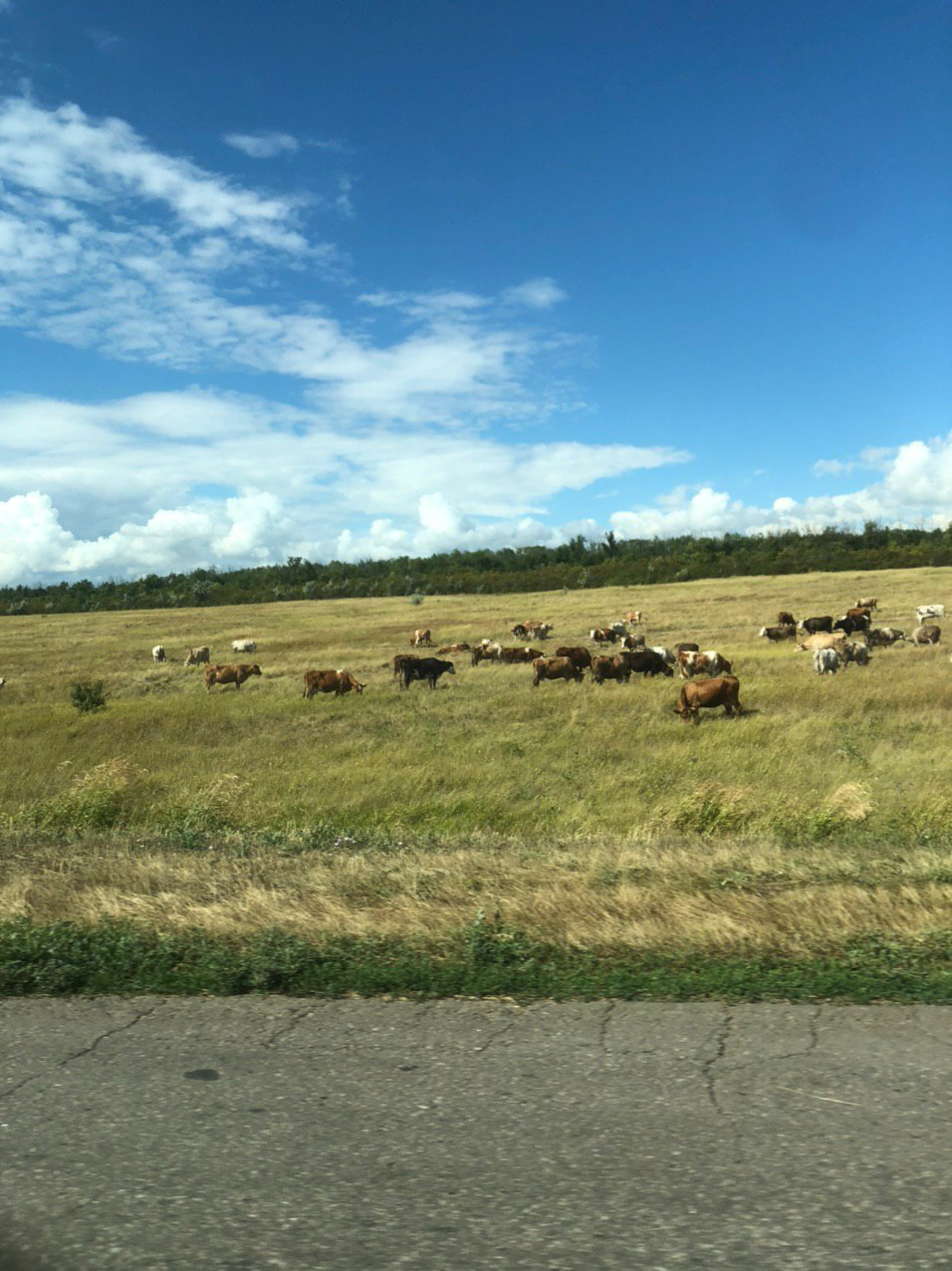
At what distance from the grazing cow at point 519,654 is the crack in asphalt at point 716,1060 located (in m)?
32.5

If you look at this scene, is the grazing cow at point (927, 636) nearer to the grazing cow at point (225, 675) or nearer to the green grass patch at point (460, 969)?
the grazing cow at point (225, 675)

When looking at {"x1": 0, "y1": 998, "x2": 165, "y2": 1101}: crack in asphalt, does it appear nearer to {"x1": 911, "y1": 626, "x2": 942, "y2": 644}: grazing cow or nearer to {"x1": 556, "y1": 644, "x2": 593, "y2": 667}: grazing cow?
{"x1": 556, "y1": 644, "x2": 593, "y2": 667}: grazing cow

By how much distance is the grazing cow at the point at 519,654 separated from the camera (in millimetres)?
37094

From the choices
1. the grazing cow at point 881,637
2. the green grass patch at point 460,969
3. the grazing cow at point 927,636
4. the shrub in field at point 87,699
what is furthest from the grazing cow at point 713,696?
the green grass patch at point 460,969

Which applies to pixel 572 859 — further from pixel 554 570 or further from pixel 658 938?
pixel 554 570

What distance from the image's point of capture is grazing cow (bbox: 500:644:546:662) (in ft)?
122

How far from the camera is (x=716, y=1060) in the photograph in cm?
390

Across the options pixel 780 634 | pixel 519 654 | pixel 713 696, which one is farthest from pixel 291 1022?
pixel 780 634

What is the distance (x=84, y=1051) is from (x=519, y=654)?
3349cm

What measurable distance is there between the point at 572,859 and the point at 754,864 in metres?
1.37

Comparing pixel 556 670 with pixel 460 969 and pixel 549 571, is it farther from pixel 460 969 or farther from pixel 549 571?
pixel 549 571

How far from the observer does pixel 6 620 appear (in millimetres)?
90375

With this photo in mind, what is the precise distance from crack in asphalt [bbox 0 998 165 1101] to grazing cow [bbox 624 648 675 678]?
88.0 ft

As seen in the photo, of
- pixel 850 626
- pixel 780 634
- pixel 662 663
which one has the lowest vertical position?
pixel 662 663
